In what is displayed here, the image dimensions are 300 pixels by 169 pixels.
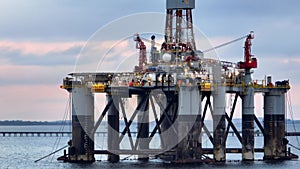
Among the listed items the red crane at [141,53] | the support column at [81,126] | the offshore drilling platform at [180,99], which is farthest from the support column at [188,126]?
the red crane at [141,53]

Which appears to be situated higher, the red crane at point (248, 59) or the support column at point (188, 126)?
the red crane at point (248, 59)

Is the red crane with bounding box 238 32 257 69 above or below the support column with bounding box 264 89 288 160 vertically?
above

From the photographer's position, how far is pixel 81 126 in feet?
253

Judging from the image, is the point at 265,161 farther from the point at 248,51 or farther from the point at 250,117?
the point at 248,51

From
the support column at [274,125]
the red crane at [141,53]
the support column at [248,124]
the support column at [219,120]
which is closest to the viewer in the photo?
the support column at [219,120]

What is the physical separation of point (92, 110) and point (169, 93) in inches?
243

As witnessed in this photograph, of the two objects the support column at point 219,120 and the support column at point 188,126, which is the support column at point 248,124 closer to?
the support column at point 219,120

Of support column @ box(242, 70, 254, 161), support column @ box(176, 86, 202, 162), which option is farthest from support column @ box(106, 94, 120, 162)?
support column @ box(242, 70, 254, 161)

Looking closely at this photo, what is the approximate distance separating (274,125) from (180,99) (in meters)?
10.5

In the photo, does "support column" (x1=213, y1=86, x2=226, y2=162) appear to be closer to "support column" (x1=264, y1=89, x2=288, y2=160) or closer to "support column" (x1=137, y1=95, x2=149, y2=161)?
"support column" (x1=264, y1=89, x2=288, y2=160)

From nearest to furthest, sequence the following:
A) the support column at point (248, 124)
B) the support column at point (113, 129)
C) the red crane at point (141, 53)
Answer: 1. the support column at point (248, 124)
2. the support column at point (113, 129)
3. the red crane at point (141, 53)

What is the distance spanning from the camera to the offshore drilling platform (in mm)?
74688

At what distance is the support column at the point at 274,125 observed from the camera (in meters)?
80.6

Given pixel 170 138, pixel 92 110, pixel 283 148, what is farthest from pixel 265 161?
pixel 92 110
